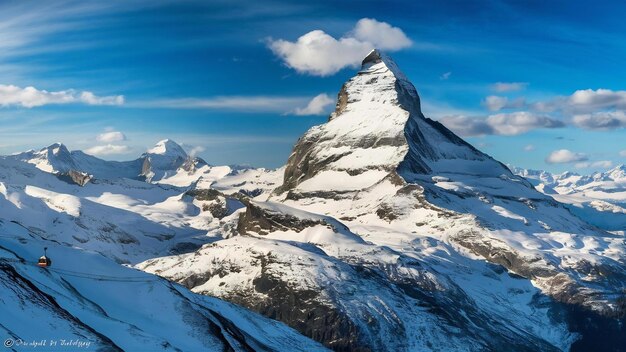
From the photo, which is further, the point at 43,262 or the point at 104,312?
the point at 43,262

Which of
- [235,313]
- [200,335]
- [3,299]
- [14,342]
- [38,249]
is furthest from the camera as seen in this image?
[235,313]

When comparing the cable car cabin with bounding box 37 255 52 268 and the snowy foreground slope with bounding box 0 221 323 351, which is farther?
the cable car cabin with bounding box 37 255 52 268

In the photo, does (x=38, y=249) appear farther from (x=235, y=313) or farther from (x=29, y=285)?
(x=235, y=313)

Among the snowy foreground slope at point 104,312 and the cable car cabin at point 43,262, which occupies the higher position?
the cable car cabin at point 43,262

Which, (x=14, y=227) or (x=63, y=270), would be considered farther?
(x=14, y=227)

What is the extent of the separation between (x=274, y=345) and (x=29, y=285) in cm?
5816

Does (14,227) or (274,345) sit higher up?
(14,227)

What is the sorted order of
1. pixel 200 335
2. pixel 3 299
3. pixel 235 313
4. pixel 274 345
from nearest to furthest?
pixel 3 299, pixel 200 335, pixel 274 345, pixel 235 313

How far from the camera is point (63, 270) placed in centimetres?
14388

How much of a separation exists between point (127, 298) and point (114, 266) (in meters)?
16.1

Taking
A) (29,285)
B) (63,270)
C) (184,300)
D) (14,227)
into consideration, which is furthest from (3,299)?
(14,227)

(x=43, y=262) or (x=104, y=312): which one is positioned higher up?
(x=43, y=262)

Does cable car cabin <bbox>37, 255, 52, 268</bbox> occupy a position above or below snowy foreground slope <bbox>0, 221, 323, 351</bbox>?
above

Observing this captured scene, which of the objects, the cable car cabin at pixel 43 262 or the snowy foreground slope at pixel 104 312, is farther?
the cable car cabin at pixel 43 262
